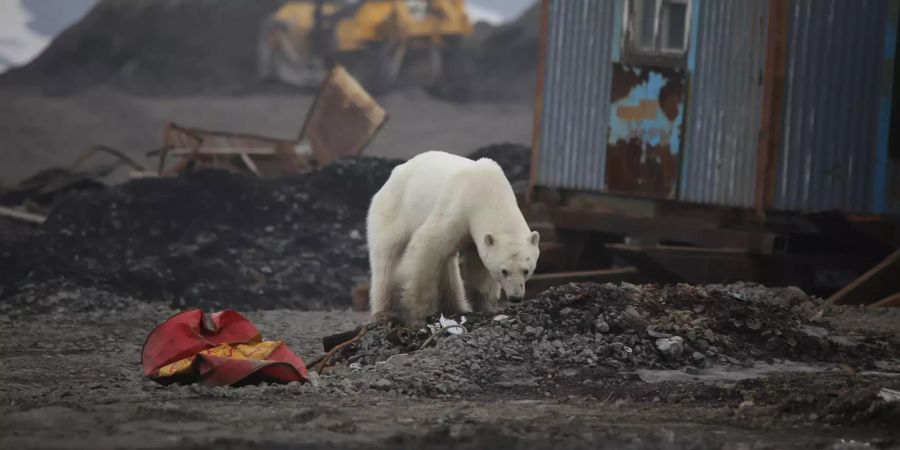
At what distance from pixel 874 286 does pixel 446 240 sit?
183 inches

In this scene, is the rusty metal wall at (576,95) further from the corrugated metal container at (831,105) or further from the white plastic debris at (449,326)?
the white plastic debris at (449,326)

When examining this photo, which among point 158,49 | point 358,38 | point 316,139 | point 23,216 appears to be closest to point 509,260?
point 23,216

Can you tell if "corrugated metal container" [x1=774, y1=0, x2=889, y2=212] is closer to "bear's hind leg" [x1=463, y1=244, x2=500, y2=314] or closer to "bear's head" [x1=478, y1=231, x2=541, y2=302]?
"bear's hind leg" [x1=463, y1=244, x2=500, y2=314]

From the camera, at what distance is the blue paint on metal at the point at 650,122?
13.3m

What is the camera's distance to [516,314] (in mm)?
9266

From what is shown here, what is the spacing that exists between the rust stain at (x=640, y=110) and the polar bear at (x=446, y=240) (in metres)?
3.75

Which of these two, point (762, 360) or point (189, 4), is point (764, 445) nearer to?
point (762, 360)

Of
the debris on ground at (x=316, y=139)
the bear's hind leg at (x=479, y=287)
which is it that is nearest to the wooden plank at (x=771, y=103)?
the bear's hind leg at (x=479, y=287)

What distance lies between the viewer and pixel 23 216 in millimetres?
18344

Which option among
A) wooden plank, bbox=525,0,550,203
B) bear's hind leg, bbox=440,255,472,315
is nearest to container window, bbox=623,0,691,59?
wooden plank, bbox=525,0,550,203

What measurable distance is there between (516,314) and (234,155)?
11695 mm

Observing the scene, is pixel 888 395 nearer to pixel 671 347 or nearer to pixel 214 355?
pixel 671 347

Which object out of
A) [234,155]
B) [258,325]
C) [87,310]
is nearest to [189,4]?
[234,155]

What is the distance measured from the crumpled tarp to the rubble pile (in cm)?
70
